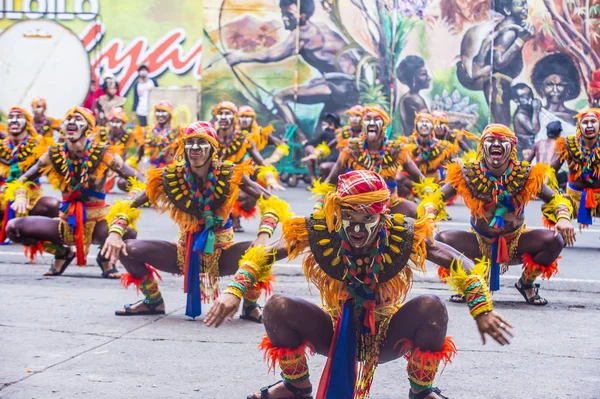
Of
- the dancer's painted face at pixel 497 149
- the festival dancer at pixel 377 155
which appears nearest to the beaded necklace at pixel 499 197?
the dancer's painted face at pixel 497 149

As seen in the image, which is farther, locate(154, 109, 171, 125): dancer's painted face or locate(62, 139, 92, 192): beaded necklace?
locate(154, 109, 171, 125): dancer's painted face

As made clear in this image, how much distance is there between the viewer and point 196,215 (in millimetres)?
7121

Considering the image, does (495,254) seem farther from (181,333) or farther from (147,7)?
(147,7)

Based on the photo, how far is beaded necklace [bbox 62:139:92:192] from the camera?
8.86 metres

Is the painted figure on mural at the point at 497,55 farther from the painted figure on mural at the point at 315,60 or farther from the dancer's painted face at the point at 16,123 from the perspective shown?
the dancer's painted face at the point at 16,123

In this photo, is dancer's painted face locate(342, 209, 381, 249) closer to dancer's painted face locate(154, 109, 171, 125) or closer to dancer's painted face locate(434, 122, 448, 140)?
dancer's painted face locate(154, 109, 171, 125)

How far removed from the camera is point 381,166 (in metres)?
10.4

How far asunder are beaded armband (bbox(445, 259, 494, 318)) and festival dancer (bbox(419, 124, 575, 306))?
2561 millimetres

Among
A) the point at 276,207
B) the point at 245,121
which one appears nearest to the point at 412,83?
the point at 245,121

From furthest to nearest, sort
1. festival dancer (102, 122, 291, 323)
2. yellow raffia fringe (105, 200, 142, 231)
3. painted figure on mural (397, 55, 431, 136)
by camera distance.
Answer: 1. painted figure on mural (397, 55, 431, 136)
2. festival dancer (102, 122, 291, 323)
3. yellow raffia fringe (105, 200, 142, 231)

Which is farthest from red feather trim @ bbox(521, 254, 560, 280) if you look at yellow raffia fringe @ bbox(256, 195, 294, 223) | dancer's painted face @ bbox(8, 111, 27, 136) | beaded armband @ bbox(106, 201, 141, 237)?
dancer's painted face @ bbox(8, 111, 27, 136)

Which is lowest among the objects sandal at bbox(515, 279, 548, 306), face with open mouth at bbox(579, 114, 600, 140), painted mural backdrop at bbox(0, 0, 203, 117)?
sandal at bbox(515, 279, 548, 306)

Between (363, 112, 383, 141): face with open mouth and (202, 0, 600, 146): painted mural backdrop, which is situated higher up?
(202, 0, 600, 146): painted mural backdrop

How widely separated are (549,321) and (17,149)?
6.54m
